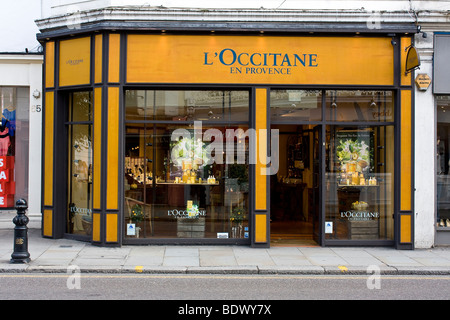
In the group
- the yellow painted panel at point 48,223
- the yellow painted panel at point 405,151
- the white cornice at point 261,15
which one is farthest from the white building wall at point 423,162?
the yellow painted panel at point 48,223

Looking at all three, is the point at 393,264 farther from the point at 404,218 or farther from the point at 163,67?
the point at 163,67

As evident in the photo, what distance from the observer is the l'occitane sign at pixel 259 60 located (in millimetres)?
10344

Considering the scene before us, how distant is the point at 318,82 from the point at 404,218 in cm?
369

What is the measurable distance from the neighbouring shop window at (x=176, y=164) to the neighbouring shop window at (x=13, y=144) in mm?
3807

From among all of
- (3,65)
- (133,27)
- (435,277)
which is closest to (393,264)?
(435,277)

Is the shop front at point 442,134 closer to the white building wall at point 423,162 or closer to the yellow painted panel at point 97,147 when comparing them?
the white building wall at point 423,162

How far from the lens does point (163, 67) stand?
10344 mm

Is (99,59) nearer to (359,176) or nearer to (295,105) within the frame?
(295,105)

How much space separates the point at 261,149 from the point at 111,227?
3833 millimetres

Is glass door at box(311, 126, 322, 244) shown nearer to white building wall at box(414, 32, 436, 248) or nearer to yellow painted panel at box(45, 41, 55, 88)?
white building wall at box(414, 32, 436, 248)

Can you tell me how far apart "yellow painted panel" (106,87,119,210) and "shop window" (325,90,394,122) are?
192 inches

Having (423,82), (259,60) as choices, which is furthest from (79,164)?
(423,82)

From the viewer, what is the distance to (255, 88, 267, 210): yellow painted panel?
1037 centimetres

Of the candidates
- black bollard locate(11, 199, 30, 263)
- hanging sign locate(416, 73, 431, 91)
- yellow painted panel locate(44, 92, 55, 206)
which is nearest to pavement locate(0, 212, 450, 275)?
black bollard locate(11, 199, 30, 263)
